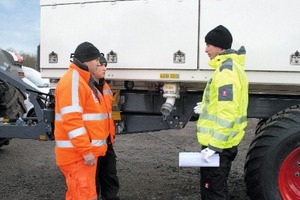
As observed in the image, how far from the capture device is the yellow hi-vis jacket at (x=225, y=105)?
333cm

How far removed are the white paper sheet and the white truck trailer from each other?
791 mm

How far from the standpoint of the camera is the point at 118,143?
835 centimetres

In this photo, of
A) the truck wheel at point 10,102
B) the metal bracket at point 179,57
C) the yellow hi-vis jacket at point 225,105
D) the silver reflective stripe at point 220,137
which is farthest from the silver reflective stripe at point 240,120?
the truck wheel at point 10,102

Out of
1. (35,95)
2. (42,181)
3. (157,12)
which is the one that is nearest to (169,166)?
(42,181)

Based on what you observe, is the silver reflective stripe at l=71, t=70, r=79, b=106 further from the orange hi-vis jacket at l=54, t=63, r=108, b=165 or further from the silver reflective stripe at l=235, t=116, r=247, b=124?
the silver reflective stripe at l=235, t=116, r=247, b=124

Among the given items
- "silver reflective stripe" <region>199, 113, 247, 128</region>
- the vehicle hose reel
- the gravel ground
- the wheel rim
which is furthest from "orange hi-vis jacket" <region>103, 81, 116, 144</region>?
the wheel rim

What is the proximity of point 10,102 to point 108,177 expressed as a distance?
2488mm

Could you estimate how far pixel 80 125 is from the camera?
11.4ft

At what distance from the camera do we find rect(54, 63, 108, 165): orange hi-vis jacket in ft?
11.4

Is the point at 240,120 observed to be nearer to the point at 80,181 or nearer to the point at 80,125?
the point at 80,125

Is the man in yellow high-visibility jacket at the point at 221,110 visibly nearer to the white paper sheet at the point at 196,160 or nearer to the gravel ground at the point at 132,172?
the white paper sheet at the point at 196,160

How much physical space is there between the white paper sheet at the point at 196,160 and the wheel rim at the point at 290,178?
0.93 meters

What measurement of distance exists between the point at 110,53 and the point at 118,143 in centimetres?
424

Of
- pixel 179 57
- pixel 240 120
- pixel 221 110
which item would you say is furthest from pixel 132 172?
pixel 221 110
